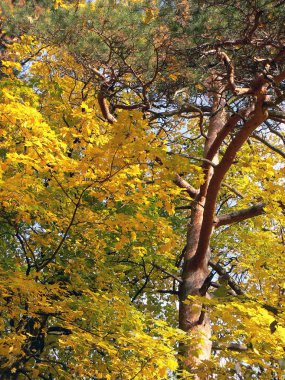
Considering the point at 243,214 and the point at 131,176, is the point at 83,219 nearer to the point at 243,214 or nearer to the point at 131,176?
the point at 131,176

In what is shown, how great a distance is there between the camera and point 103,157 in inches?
162

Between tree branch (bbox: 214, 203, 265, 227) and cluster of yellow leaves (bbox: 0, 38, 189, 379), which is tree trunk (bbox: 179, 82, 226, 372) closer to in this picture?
tree branch (bbox: 214, 203, 265, 227)

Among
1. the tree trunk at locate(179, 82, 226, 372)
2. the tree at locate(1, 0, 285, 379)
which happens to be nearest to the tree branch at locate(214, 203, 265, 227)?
the tree at locate(1, 0, 285, 379)

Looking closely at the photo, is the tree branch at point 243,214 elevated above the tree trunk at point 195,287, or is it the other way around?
the tree branch at point 243,214

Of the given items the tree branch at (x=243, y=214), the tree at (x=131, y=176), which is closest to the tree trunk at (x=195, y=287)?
the tree at (x=131, y=176)

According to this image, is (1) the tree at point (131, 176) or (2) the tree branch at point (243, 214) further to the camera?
(2) the tree branch at point (243, 214)

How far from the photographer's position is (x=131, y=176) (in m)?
5.50

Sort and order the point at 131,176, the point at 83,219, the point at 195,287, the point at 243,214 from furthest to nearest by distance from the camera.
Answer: the point at 243,214 → the point at 195,287 → the point at 131,176 → the point at 83,219

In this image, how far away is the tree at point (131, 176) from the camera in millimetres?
4211

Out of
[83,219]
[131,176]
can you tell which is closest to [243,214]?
[131,176]

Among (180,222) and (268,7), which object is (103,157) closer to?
(268,7)

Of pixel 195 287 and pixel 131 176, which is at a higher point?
pixel 131 176

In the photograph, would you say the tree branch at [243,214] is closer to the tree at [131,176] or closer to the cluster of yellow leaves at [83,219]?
the tree at [131,176]

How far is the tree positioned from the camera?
13.8ft
